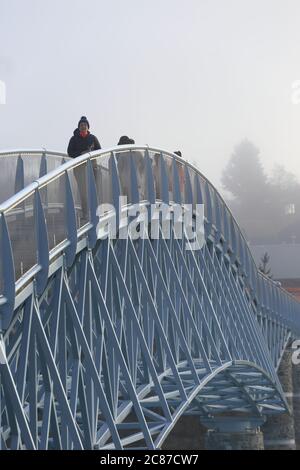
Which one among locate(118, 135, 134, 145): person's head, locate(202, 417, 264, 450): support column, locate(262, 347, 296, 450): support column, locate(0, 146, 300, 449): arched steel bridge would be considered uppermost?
locate(118, 135, 134, 145): person's head

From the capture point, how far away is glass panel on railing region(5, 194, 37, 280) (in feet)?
60.6

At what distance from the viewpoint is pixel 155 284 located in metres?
28.6

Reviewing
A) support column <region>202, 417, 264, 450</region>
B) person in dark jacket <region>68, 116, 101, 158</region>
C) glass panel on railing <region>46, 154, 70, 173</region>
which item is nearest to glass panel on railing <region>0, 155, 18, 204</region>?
person in dark jacket <region>68, 116, 101, 158</region>

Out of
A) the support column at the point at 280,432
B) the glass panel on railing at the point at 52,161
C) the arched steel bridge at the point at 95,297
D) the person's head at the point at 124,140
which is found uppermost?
the person's head at the point at 124,140

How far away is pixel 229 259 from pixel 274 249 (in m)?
118

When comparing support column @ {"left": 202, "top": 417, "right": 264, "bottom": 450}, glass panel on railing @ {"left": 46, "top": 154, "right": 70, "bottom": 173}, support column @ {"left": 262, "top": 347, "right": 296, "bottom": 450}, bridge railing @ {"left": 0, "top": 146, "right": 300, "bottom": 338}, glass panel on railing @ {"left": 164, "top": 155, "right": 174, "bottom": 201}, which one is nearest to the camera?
bridge railing @ {"left": 0, "top": 146, "right": 300, "bottom": 338}

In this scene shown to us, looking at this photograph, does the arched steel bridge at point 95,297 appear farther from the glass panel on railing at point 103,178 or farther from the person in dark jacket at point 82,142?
the person in dark jacket at point 82,142

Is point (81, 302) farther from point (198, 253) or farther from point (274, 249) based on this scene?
point (274, 249)

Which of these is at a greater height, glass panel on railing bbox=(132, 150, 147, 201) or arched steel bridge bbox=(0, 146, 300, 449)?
glass panel on railing bbox=(132, 150, 147, 201)

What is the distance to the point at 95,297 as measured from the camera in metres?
24.2

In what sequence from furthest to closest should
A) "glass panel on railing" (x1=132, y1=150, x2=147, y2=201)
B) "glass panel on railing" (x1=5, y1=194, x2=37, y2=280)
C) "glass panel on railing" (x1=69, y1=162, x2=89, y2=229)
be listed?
"glass panel on railing" (x1=132, y1=150, x2=147, y2=201) → "glass panel on railing" (x1=69, y1=162, x2=89, y2=229) → "glass panel on railing" (x1=5, y1=194, x2=37, y2=280)

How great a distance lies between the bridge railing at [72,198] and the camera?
717 inches

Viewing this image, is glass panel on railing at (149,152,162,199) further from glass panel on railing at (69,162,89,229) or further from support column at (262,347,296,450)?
support column at (262,347,296,450)

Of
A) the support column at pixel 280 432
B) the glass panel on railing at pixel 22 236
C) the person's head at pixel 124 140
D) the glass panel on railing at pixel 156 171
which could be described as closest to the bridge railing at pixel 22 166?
the person's head at pixel 124 140
